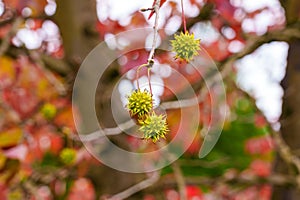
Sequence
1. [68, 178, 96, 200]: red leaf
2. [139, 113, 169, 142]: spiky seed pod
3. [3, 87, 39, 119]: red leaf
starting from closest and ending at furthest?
1. [139, 113, 169, 142]: spiky seed pod
2. [3, 87, 39, 119]: red leaf
3. [68, 178, 96, 200]: red leaf

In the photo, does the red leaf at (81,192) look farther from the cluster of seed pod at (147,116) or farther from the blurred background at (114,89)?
the cluster of seed pod at (147,116)

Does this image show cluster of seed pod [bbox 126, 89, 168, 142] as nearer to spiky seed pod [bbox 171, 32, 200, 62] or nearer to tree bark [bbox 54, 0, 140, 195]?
spiky seed pod [bbox 171, 32, 200, 62]

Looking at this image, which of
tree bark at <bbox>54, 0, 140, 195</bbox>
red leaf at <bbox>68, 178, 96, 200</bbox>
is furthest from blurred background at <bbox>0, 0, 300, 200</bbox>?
red leaf at <bbox>68, 178, 96, 200</bbox>

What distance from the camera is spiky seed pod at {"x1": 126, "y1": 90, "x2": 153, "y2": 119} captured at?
2.05ft

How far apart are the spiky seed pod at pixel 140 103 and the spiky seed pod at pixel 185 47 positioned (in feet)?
0.19

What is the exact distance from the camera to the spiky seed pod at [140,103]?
2.05ft

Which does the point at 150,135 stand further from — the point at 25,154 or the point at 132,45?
the point at 25,154

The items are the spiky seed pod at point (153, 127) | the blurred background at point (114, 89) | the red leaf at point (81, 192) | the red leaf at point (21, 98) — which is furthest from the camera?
the red leaf at point (81, 192)

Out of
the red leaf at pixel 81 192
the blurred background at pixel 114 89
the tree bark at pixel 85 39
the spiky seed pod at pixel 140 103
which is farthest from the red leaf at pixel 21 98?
the spiky seed pod at pixel 140 103

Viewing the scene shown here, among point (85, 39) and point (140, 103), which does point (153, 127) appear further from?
point (85, 39)

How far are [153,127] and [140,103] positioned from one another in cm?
5

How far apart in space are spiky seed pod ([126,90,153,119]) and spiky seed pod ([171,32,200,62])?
6cm

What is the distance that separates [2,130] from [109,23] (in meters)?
0.67

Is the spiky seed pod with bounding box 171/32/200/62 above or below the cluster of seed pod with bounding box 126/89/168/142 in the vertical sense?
above
